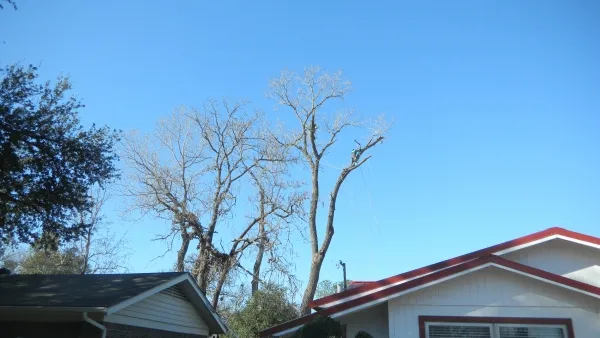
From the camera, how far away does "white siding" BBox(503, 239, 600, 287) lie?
11750mm

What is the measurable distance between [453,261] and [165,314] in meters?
8.07

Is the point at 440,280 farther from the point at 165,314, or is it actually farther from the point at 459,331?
the point at 165,314

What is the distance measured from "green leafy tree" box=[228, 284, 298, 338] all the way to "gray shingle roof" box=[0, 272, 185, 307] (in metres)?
8.11

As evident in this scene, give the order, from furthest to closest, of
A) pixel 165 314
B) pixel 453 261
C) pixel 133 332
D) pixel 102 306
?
pixel 165 314 → pixel 453 261 → pixel 133 332 → pixel 102 306

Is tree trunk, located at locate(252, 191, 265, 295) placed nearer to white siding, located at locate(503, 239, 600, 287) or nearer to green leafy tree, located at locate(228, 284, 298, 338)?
green leafy tree, located at locate(228, 284, 298, 338)

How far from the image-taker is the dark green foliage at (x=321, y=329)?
334 inches

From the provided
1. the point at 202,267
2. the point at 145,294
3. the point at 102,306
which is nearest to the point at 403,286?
the point at 145,294

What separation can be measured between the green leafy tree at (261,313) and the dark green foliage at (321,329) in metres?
12.1

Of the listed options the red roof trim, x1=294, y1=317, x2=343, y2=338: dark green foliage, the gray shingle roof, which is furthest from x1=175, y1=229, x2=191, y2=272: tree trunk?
x1=294, y1=317, x2=343, y2=338: dark green foliage

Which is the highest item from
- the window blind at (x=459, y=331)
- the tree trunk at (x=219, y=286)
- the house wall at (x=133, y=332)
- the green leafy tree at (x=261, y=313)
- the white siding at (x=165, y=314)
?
the tree trunk at (x=219, y=286)

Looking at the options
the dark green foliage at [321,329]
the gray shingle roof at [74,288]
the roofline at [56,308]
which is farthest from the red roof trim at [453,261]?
the roofline at [56,308]

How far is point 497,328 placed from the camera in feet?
32.1

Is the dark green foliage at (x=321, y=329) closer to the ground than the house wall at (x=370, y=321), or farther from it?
closer to the ground

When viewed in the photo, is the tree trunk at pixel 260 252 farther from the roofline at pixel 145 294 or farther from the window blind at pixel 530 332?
the window blind at pixel 530 332
